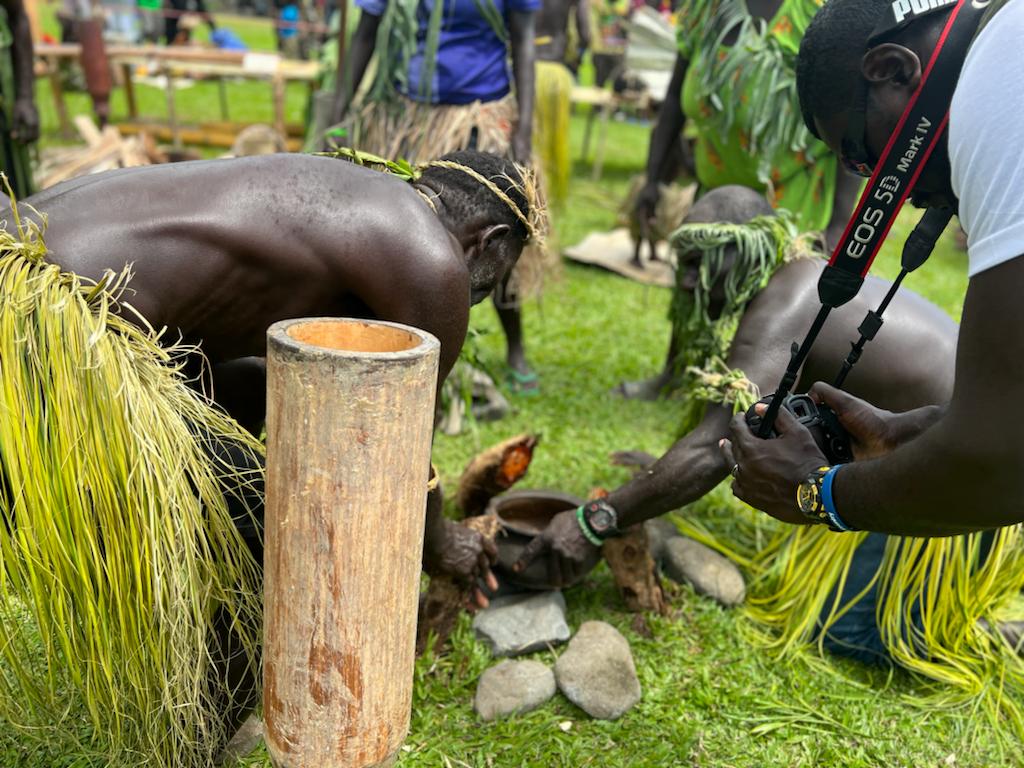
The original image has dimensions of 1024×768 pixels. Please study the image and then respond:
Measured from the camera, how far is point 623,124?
15055 millimetres

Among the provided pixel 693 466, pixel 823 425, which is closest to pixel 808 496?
pixel 823 425

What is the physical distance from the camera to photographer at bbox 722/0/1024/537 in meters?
1.18

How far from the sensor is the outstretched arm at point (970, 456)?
3.88 ft

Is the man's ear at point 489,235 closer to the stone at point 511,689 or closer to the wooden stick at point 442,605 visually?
the wooden stick at point 442,605

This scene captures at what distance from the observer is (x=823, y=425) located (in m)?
1.84

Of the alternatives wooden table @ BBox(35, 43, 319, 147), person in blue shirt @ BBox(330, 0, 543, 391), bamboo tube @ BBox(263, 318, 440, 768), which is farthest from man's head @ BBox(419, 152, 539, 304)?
wooden table @ BBox(35, 43, 319, 147)

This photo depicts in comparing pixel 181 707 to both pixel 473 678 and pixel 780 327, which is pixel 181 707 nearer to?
pixel 473 678

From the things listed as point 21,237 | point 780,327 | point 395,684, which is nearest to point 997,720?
point 780,327

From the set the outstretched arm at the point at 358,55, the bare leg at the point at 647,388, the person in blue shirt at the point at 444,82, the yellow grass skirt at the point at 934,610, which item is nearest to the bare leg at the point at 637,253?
the bare leg at the point at 647,388

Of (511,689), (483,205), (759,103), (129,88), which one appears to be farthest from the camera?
(129,88)

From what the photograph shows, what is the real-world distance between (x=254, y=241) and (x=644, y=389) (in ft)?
10.6

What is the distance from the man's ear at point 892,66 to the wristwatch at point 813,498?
0.66 m

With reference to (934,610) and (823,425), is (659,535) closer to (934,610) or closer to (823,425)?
(934,610)

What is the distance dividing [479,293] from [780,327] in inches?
36.5
